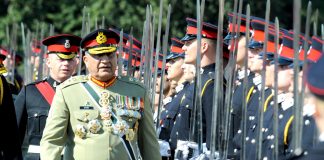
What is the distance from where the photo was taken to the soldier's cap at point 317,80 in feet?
14.5

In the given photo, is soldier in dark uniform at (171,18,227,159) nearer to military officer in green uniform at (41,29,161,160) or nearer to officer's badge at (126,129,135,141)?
military officer in green uniform at (41,29,161,160)

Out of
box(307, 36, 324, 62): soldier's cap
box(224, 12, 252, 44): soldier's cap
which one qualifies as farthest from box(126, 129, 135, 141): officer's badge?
box(307, 36, 324, 62): soldier's cap

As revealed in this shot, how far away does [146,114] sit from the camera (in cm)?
752

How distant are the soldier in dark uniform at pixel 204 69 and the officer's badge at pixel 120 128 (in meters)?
1.46

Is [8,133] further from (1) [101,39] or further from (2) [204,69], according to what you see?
(2) [204,69]

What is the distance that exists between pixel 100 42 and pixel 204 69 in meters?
1.80

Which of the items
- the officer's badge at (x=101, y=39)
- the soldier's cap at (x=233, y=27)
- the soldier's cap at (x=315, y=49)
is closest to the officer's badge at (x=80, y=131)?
the officer's badge at (x=101, y=39)

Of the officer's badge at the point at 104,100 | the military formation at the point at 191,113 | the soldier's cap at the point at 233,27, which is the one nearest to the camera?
the military formation at the point at 191,113

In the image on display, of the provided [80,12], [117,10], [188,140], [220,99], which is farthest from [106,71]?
[80,12]

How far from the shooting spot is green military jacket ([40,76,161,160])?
24.0ft

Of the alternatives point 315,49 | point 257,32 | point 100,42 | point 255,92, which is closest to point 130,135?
point 100,42

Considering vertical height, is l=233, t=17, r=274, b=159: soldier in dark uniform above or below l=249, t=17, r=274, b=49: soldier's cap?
below

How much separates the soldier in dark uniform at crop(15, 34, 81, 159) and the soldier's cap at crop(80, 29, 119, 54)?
1.57 m

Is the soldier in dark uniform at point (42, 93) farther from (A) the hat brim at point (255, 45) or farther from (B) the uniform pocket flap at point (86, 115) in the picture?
(B) the uniform pocket flap at point (86, 115)
